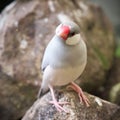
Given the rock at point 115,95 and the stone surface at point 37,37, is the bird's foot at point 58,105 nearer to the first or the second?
the stone surface at point 37,37

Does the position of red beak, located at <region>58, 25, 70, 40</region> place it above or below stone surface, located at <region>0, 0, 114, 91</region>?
above

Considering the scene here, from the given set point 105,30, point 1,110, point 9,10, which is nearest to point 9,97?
point 1,110

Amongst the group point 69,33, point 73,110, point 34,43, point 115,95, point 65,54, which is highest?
point 69,33

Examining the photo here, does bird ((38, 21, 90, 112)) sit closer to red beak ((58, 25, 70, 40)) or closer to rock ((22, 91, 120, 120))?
red beak ((58, 25, 70, 40))

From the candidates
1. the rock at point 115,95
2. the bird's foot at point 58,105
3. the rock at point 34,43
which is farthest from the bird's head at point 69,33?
the rock at point 115,95

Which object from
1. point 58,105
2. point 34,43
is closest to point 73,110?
point 58,105

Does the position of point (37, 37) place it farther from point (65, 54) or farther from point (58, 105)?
point (65, 54)

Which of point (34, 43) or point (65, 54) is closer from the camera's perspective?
point (65, 54)

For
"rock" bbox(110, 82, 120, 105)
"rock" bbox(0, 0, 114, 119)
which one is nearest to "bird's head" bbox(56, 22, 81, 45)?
"rock" bbox(0, 0, 114, 119)
